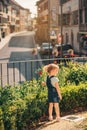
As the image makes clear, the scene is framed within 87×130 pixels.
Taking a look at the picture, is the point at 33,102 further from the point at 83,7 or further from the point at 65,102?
the point at 83,7

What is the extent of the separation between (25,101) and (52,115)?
3.40ft

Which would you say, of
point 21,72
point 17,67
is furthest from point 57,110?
point 17,67

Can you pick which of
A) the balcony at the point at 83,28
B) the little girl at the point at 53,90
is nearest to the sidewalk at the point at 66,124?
the little girl at the point at 53,90

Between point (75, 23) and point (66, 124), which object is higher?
point (75, 23)

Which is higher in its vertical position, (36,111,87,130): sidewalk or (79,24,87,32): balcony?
(79,24,87,32): balcony

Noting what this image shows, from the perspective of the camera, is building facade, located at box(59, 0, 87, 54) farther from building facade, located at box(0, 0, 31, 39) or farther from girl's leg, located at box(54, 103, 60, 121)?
building facade, located at box(0, 0, 31, 39)

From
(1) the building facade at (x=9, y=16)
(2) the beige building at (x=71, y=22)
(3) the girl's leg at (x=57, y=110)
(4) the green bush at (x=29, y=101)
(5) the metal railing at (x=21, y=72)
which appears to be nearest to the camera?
(4) the green bush at (x=29, y=101)

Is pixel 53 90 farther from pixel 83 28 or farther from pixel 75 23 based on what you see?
pixel 75 23

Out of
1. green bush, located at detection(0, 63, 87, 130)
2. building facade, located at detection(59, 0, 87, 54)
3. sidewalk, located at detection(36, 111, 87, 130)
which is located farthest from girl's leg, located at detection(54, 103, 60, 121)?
building facade, located at detection(59, 0, 87, 54)

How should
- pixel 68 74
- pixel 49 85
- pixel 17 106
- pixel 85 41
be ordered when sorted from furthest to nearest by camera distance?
pixel 85 41, pixel 68 74, pixel 49 85, pixel 17 106

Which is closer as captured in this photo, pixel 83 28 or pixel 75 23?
pixel 83 28

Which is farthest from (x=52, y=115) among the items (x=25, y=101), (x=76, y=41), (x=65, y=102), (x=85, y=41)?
(x=76, y=41)

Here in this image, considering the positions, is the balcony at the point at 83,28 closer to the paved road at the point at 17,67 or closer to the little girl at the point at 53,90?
the paved road at the point at 17,67

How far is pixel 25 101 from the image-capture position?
25.0ft
